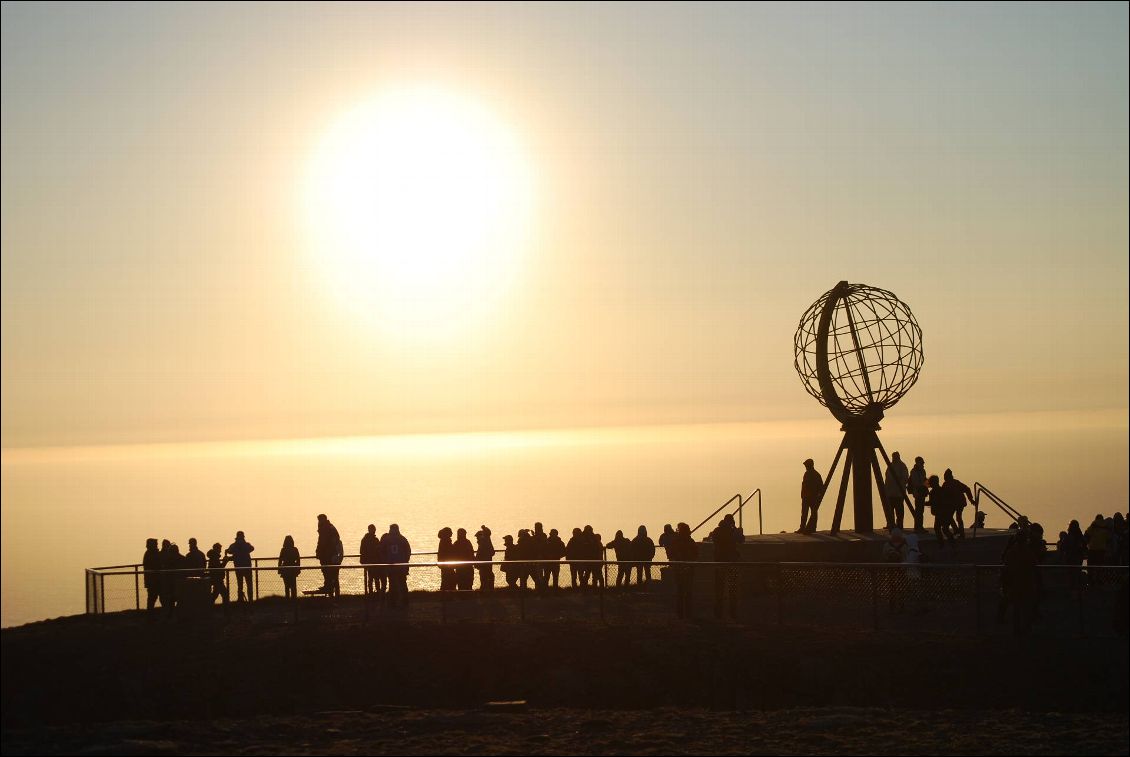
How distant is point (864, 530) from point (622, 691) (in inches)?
460

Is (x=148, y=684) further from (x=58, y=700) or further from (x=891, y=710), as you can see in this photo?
(x=891, y=710)

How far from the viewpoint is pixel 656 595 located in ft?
86.4

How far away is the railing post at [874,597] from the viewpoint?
75.4 feet

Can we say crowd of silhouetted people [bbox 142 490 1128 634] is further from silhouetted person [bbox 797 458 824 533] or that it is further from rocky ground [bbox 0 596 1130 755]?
silhouetted person [bbox 797 458 824 533]

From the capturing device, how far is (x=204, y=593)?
25.8m

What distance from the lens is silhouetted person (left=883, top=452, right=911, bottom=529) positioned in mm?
30969

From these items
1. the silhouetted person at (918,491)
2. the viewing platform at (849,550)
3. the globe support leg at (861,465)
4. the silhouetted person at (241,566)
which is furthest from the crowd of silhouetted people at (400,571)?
the globe support leg at (861,465)

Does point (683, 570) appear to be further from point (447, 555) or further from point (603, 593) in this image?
point (447, 555)

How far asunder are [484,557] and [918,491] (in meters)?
10.1

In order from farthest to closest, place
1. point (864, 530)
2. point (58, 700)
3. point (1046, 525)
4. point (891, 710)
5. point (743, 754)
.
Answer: point (1046, 525) → point (864, 530) → point (58, 700) → point (891, 710) → point (743, 754)

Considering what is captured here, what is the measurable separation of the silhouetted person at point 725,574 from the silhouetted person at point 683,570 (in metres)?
0.49

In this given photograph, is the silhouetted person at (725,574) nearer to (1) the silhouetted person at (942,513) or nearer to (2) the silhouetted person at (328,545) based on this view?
(1) the silhouetted person at (942,513)

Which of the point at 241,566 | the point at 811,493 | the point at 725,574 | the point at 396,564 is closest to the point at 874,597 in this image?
the point at 725,574

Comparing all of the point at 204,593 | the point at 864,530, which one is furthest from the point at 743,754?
the point at 864,530
